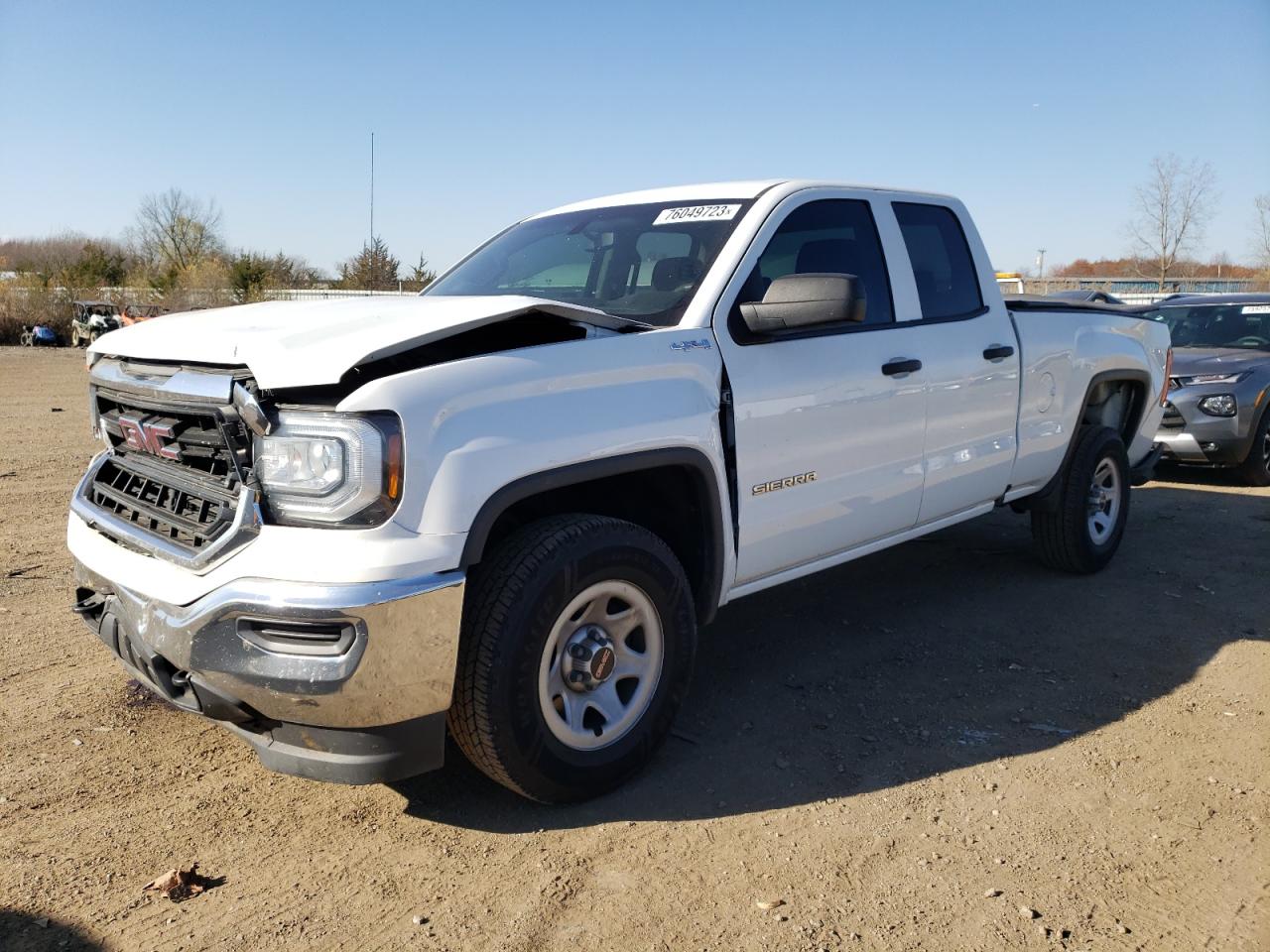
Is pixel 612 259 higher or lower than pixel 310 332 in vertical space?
higher

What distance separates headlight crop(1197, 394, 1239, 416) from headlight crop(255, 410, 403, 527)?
8.68 m

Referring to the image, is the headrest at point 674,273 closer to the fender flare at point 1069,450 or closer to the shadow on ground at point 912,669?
the shadow on ground at point 912,669

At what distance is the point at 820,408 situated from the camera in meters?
3.78

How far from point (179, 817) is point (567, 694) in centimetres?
126

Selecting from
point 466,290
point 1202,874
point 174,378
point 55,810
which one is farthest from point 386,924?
point 466,290

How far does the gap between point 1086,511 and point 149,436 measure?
4.88 metres

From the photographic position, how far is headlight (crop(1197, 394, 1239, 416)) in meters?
8.91

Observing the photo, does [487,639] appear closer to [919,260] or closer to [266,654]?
[266,654]

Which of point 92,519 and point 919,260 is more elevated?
point 919,260

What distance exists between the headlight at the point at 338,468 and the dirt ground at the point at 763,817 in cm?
105

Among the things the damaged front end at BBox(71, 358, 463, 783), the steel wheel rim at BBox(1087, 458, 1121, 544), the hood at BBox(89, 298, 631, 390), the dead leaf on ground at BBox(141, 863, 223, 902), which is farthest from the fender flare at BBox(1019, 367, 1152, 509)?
the dead leaf on ground at BBox(141, 863, 223, 902)

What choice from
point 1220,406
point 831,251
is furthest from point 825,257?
point 1220,406

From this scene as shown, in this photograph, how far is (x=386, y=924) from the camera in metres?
2.58

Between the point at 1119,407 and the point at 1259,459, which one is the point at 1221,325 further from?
the point at 1119,407
